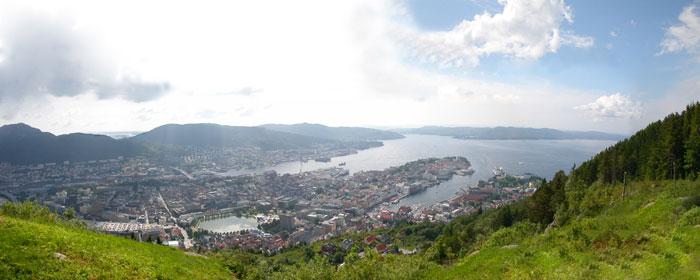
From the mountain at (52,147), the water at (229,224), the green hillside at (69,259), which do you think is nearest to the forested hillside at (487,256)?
the green hillside at (69,259)

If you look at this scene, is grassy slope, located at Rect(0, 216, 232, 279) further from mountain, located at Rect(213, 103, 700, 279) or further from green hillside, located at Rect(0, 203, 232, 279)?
mountain, located at Rect(213, 103, 700, 279)

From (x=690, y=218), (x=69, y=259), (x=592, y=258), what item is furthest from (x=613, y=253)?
(x=69, y=259)

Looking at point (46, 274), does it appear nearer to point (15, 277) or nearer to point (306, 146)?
point (15, 277)

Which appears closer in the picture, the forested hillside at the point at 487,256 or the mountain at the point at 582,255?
the forested hillside at the point at 487,256

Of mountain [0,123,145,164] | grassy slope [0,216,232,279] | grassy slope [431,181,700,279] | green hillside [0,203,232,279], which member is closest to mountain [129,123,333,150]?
mountain [0,123,145,164]

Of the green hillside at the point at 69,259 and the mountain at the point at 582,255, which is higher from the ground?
Result: the green hillside at the point at 69,259

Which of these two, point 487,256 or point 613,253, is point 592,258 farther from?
point 487,256

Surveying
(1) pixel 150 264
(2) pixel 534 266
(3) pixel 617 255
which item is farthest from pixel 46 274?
(3) pixel 617 255

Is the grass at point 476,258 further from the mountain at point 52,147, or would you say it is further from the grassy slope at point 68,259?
the mountain at point 52,147
